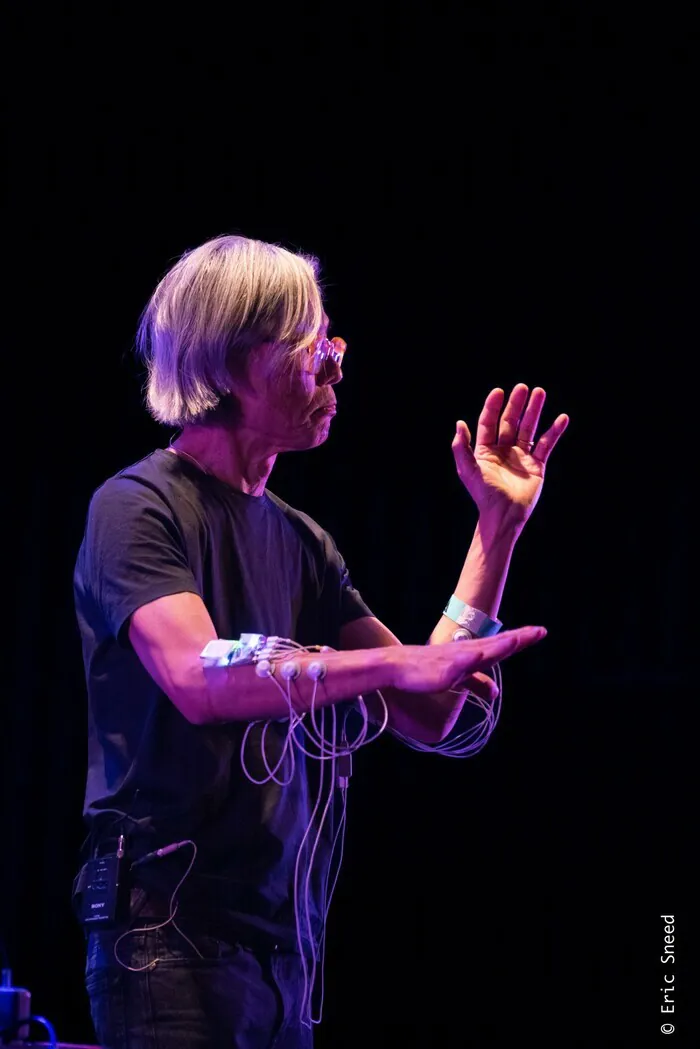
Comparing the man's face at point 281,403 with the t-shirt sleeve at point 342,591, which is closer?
the man's face at point 281,403

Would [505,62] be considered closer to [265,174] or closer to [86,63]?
[265,174]

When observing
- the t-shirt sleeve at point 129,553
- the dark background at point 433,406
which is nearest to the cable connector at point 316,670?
the t-shirt sleeve at point 129,553

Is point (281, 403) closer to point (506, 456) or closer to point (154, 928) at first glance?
point (506, 456)

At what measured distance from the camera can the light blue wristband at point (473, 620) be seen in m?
1.82

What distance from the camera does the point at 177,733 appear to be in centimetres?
152

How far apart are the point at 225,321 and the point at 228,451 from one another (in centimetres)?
21

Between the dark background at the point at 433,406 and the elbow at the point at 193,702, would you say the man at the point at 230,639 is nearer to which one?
the elbow at the point at 193,702

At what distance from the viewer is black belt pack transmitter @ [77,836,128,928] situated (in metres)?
1.45

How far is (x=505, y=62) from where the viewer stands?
393 cm

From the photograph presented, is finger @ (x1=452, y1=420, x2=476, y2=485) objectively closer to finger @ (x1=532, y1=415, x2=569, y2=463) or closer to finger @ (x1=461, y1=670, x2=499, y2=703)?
finger @ (x1=532, y1=415, x2=569, y2=463)

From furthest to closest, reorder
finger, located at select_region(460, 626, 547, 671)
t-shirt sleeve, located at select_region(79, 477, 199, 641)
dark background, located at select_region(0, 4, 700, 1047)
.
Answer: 1. dark background, located at select_region(0, 4, 700, 1047)
2. t-shirt sleeve, located at select_region(79, 477, 199, 641)
3. finger, located at select_region(460, 626, 547, 671)

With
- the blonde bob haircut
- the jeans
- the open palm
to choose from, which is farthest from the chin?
the jeans

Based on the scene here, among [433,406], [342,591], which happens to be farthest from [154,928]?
[433,406]

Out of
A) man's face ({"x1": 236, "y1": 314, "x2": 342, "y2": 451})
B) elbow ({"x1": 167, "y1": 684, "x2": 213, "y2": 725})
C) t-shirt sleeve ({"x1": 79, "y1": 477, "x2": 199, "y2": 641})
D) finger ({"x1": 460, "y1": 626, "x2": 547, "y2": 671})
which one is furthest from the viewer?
man's face ({"x1": 236, "y1": 314, "x2": 342, "y2": 451})
